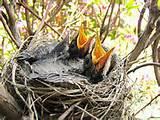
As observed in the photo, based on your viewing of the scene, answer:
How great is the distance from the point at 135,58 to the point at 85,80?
35cm

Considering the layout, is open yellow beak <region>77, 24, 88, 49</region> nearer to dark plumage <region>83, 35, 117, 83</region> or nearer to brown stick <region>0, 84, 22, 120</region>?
dark plumage <region>83, 35, 117, 83</region>

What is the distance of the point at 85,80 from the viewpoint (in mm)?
771

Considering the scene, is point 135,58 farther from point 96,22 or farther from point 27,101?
point 96,22

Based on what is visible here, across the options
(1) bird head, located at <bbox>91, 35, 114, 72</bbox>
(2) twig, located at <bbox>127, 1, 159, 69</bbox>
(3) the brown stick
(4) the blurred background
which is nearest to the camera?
(3) the brown stick

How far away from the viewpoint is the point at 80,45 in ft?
2.92

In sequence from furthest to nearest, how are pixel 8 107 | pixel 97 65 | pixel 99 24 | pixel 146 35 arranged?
1. pixel 99 24
2. pixel 146 35
3. pixel 97 65
4. pixel 8 107

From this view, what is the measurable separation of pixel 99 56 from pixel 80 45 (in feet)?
0.22

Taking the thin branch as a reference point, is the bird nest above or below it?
below

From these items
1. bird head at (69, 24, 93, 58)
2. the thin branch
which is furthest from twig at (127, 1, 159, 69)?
the thin branch

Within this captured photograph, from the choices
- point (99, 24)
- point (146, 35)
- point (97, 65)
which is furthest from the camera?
point (99, 24)

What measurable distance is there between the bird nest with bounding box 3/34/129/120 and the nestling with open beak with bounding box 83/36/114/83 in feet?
0.07

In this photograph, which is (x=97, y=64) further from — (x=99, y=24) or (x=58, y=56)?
(x=99, y=24)

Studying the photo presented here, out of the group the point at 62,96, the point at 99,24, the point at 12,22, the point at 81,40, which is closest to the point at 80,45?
the point at 81,40

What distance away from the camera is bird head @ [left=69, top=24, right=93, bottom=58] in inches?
34.9
